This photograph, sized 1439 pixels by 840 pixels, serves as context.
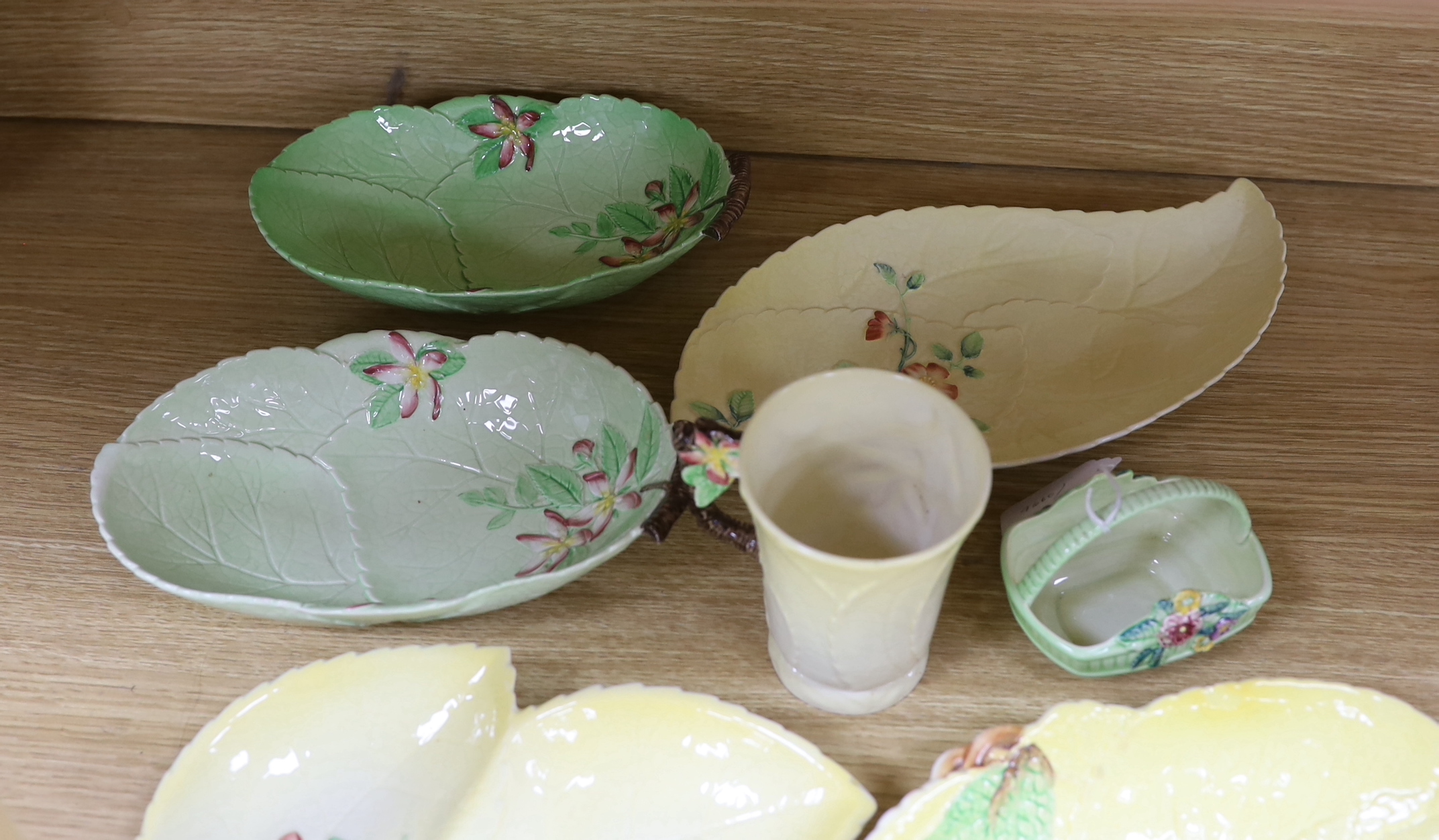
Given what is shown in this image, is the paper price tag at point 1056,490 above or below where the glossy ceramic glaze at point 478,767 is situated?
above

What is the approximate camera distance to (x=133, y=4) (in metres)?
0.78

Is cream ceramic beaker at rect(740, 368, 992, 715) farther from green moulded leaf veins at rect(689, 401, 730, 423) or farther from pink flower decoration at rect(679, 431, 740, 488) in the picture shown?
green moulded leaf veins at rect(689, 401, 730, 423)

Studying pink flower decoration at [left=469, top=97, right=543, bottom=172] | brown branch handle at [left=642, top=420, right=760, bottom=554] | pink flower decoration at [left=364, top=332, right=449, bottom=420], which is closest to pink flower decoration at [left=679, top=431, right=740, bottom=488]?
brown branch handle at [left=642, top=420, right=760, bottom=554]

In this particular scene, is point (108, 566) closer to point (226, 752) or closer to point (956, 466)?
point (226, 752)

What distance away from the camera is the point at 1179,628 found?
0.49 metres

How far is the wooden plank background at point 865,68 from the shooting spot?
0.73 m

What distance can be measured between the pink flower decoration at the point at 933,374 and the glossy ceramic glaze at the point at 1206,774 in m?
0.23

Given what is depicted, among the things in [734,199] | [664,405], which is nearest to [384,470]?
[664,405]

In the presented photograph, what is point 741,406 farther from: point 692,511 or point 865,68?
point 865,68

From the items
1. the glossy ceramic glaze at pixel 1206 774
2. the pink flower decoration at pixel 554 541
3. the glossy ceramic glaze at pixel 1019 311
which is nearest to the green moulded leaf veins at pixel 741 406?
the glossy ceramic glaze at pixel 1019 311

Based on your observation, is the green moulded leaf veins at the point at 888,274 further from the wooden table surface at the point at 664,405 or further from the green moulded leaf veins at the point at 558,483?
the green moulded leaf veins at the point at 558,483

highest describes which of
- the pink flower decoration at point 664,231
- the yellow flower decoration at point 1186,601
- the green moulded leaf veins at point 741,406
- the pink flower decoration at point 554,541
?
the pink flower decoration at point 664,231

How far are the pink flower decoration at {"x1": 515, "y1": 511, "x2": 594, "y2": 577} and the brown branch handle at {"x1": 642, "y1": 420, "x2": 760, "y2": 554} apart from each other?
0.06 meters

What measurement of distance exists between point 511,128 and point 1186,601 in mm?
541
